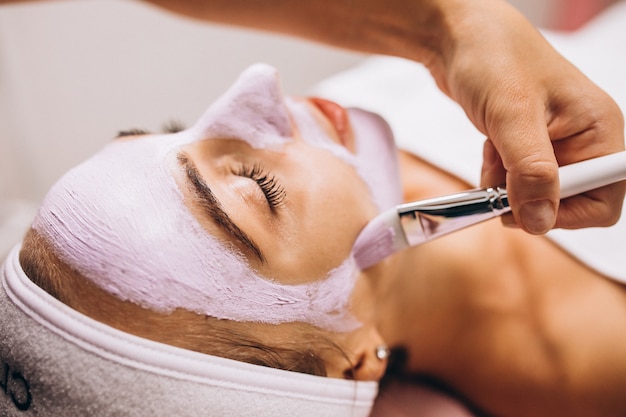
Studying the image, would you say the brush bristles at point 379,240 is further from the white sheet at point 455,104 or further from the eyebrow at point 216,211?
the white sheet at point 455,104

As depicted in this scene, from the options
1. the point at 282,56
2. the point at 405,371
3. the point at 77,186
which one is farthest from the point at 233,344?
the point at 282,56

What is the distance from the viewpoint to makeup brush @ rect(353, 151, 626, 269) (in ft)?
1.76

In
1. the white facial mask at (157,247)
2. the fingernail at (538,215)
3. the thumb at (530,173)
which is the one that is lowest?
the white facial mask at (157,247)

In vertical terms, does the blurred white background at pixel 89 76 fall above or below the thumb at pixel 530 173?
below

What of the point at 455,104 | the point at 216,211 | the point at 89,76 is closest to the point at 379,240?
the point at 216,211

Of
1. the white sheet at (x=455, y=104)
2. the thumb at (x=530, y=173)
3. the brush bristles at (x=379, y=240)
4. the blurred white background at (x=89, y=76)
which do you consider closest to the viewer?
the thumb at (x=530, y=173)

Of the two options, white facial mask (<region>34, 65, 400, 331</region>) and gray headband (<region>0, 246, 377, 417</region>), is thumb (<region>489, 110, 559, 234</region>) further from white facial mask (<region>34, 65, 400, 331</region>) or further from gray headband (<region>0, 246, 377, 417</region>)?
gray headband (<region>0, 246, 377, 417</region>)

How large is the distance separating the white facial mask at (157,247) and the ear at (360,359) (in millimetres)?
49

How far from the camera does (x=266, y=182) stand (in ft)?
2.05

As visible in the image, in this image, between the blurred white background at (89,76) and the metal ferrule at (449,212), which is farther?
the blurred white background at (89,76)

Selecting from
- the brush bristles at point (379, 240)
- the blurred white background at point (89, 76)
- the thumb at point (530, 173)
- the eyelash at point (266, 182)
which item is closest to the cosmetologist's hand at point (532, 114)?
the thumb at point (530, 173)

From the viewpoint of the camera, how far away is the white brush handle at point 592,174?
524mm

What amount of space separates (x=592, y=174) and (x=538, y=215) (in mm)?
64

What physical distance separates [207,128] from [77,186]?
0.52 feet
